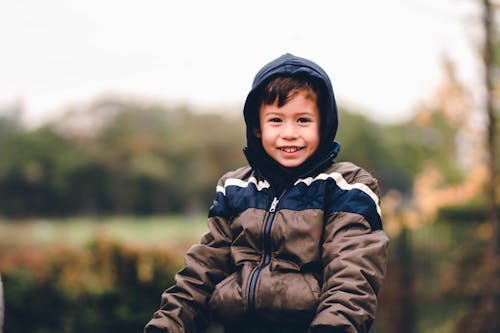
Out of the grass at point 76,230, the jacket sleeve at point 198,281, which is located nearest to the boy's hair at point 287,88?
the jacket sleeve at point 198,281

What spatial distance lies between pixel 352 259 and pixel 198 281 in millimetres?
596

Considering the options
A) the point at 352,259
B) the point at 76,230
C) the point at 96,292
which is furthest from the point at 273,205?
the point at 76,230

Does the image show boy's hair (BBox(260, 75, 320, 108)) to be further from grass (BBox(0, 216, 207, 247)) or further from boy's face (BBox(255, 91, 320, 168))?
grass (BBox(0, 216, 207, 247))

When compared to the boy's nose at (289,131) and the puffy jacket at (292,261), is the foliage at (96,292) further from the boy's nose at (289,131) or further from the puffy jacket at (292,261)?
the boy's nose at (289,131)

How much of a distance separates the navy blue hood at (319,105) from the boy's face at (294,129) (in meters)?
0.03

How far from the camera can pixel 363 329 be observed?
2.16 meters

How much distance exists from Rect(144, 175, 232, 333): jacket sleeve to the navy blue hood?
23 cm

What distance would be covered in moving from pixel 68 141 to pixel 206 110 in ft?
56.5

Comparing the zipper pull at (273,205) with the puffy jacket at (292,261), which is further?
the zipper pull at (273,205)

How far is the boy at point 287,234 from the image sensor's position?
221 cm

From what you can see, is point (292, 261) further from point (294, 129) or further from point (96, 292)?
point (96, 292)

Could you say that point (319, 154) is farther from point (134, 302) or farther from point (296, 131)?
point (134, 302)

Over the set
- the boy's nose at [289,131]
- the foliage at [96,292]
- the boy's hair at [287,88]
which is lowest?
the foliage at [96,292]

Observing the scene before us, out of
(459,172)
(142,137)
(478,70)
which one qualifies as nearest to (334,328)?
(478,70)
